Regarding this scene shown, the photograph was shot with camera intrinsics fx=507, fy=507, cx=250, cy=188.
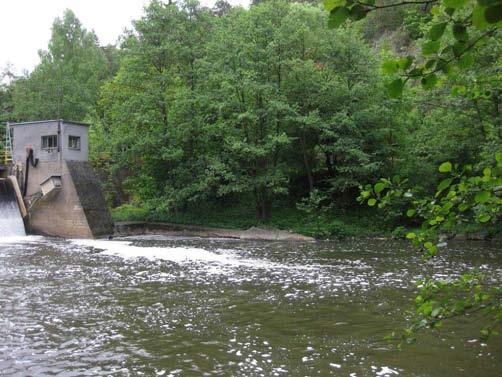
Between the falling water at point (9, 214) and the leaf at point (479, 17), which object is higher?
the leaf at point (479, 17)

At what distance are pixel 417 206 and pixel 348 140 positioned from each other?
23.5 metres

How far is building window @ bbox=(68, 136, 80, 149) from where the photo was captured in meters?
28.7

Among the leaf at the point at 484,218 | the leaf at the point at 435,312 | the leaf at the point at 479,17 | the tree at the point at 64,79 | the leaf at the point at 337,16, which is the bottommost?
the leaf at the point at 435,312

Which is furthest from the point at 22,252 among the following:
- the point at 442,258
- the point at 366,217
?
the point at 366,217

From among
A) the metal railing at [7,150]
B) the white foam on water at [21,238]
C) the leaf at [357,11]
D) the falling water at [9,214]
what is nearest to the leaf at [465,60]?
the leaf at [357,11]

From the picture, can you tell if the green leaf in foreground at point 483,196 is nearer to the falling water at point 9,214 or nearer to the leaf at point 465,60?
the leaf at point 465,60

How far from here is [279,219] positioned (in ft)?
94.6

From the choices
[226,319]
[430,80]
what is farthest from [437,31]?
[226,319]

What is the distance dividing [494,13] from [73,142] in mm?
29667

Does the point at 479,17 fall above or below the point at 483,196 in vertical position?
above

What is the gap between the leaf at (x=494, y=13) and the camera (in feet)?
4.79

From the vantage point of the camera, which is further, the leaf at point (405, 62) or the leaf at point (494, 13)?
the leaf at point (405, 62)

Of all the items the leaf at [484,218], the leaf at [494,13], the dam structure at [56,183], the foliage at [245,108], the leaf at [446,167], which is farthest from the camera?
the dam structure at [56,183]

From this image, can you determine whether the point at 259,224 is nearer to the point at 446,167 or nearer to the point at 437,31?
the point at 446,167
